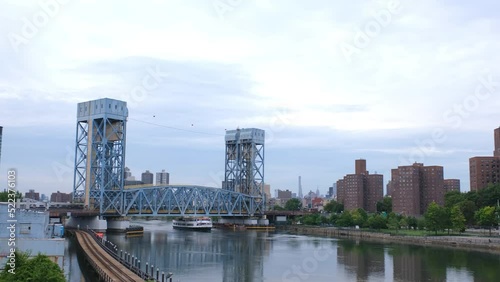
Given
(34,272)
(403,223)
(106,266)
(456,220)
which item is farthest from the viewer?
(403,223)

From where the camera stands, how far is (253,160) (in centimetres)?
12125

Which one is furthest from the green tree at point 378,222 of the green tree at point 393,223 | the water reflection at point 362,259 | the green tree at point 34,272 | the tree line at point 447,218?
the green tree at point 34,272

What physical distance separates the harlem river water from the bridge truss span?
19574 mm

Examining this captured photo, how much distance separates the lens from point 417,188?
13475 centimetres

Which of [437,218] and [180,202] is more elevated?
[180,202]

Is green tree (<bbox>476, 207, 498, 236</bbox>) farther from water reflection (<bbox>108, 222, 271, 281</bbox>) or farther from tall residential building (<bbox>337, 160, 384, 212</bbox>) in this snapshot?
tall residential building (<bbox>337, 160, 384, 212</bbox>)

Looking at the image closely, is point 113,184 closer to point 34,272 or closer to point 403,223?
point 403,223

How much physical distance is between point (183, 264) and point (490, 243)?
41.1 metres

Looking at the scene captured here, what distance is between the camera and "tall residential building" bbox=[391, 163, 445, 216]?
134 meters

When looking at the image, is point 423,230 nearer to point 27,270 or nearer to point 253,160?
point 253,160

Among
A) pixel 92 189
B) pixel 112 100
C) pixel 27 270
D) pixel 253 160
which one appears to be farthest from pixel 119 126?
pixel 27 270

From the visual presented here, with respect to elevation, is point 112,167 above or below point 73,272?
above

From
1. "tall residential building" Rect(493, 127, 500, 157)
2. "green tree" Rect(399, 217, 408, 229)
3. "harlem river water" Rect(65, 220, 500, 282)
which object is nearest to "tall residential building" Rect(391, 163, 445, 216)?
"tall residential building" Rect(493, 127, 500, 157)

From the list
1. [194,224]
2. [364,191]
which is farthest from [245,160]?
[364,191]
